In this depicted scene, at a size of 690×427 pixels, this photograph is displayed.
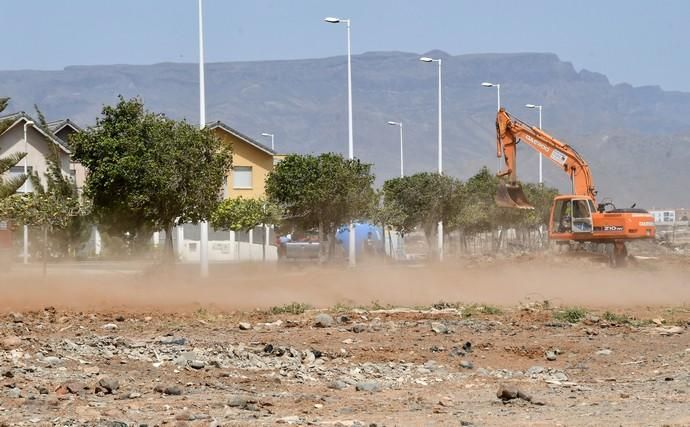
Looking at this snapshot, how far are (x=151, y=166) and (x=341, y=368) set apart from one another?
22.3m

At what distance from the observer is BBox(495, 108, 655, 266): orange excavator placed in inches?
1766

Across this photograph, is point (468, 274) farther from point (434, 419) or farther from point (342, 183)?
point (434, 419)

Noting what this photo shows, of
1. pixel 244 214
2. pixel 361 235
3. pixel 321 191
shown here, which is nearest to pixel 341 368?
pixel 321 191

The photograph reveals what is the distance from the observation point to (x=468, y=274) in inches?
1838

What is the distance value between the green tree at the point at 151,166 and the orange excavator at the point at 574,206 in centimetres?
1080

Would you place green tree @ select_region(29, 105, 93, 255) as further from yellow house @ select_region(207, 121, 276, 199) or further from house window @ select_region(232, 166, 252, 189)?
house window @ select_region(232, 166, 252, 189)

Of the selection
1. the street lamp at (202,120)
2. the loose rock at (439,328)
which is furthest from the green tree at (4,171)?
the loose rock at (439,328)

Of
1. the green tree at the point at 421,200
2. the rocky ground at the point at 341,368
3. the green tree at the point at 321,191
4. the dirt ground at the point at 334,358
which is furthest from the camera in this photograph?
the green tree at the point at 421,200

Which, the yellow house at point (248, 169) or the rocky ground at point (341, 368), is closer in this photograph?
the rocky ground at point (341, 368)

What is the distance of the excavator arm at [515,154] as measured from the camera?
151ft

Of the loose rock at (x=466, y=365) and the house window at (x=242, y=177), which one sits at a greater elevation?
the house window at (x=242, y=177)

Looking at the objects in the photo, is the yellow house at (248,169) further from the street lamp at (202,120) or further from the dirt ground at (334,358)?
the dirt ground at (334,358)

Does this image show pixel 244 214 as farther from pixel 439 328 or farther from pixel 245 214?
pixel 439 328

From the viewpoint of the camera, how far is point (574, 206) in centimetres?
4606
